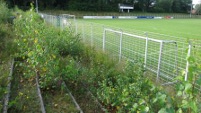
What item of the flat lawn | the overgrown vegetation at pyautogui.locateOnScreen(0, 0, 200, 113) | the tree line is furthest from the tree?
the overgrown vegetation at pyautogui.locateOnScreen(0, 0, 200, 113)

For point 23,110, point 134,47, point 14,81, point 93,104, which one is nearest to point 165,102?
point 93,104

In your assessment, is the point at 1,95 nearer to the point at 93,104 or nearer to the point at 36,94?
the point at 36,94

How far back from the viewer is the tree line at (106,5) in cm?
5906

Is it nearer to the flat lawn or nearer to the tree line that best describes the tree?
the tree line

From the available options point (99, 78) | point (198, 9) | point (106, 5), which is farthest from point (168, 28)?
point (198, 9)

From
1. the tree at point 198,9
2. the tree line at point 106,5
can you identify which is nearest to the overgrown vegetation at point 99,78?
the tree line at point 106,5

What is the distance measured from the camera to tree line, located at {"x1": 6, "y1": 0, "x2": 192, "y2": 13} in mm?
59062

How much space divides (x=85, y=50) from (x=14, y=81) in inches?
110

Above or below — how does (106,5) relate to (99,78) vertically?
above

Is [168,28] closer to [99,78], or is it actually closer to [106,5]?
[99,78]

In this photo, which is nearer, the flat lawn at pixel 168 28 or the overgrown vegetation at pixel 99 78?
the overgrown vegetation at pixel 99 78

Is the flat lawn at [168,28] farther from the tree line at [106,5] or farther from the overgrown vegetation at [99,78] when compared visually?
the tree line at [106,5]

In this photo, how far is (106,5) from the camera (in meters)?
66.8

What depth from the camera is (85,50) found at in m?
7.42
